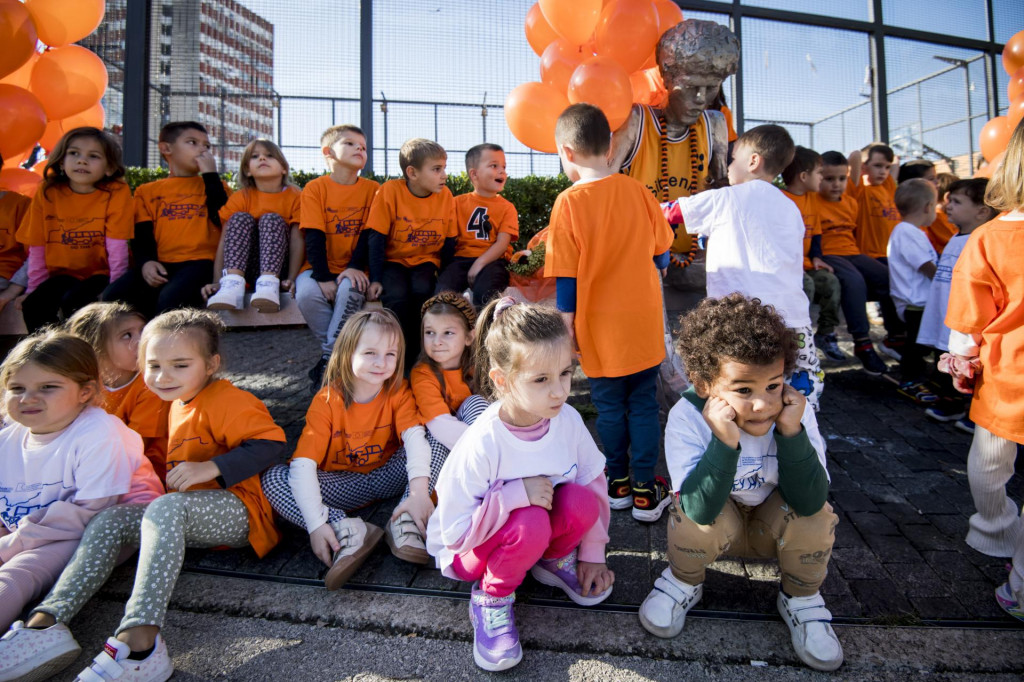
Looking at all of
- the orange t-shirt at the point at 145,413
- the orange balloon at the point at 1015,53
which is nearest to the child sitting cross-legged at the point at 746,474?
the orange t-shirt at the point at 145,413

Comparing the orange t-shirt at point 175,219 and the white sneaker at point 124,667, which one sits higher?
the orange t-shirt at point 175,219

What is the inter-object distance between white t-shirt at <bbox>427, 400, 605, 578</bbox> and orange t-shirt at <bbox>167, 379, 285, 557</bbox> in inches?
29.3

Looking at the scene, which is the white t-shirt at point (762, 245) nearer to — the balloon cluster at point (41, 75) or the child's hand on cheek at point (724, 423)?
the child's hand on cheek at point (724, 423)

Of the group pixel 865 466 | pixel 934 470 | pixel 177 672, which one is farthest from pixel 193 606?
pixel 934 470

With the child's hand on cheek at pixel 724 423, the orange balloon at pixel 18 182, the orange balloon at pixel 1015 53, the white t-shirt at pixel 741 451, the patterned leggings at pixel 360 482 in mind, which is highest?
the orange balloon at pixel 1015 53

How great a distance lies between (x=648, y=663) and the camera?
1.78 meters

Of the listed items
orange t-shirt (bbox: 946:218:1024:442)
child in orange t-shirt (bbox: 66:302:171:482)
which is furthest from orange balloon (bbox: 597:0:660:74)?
child in orange t-shirt (bbox: 66:302:171:482)

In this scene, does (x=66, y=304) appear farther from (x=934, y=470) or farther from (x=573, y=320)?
(x=934, y=470)

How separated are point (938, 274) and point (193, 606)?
4338 millimetres

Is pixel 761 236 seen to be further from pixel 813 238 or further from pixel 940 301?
pixel 813 238

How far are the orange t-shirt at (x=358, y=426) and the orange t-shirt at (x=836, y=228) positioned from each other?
12.1 ft

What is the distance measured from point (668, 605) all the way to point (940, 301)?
305cm

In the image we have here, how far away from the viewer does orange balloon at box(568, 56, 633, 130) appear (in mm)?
3363

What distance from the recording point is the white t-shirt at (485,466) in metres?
1.89
